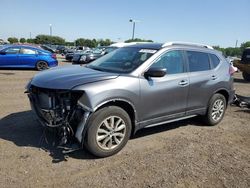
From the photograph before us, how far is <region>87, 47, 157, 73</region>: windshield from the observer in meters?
5.13

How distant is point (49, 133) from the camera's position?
5359 mm

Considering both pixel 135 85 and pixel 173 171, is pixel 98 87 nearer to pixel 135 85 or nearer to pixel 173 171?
pixel 135 85

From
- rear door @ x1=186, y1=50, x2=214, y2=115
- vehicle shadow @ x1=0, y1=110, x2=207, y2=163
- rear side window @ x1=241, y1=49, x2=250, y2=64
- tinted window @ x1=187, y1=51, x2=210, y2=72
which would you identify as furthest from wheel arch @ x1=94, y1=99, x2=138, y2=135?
rear side window @ x1=241, y1=49, x2=250, y2=64

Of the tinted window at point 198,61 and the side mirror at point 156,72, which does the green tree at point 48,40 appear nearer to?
the tinted window at point 198,61

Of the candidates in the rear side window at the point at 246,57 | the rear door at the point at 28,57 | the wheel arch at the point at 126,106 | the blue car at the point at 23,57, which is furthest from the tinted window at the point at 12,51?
the wheel arch at the point at 126,106

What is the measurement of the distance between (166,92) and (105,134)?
1394 mm

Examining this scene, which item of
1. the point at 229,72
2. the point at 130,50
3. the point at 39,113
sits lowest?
the point at 39,113

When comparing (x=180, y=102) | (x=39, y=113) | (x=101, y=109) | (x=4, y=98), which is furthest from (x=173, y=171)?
(x=4, y=98)

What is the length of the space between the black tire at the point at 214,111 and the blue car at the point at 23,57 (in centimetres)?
1232

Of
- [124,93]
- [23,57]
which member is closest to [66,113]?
[124,93]

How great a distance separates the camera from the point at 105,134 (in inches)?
179

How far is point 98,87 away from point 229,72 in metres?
3.72

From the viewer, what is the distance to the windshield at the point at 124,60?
5129 millimetres

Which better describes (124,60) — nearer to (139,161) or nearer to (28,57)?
(139,161)
